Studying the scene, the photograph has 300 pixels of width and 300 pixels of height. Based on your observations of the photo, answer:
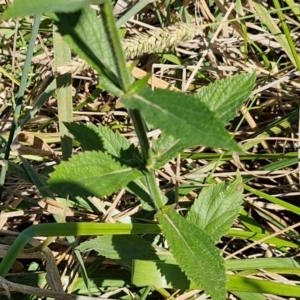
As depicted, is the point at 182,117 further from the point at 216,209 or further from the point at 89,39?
the point at 216,209

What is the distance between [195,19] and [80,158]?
107 centimetres

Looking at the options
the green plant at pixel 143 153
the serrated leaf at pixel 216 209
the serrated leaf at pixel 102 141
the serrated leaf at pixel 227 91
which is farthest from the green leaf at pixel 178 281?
the serrated leaf at pixel 227 91

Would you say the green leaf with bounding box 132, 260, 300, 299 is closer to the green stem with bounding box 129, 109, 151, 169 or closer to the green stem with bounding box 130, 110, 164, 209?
the green stem with bounding box 130, 110, 164, 209

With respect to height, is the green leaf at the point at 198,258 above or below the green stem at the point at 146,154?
below

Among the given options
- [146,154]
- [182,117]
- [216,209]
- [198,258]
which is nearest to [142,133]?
[146,154]

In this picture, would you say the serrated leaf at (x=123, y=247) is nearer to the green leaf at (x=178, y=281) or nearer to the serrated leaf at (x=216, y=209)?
the green leaf at (x=178, y=281)

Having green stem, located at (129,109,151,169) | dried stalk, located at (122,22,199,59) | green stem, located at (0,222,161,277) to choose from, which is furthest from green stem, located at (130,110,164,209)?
dried stalk, located at (122,22,199,59)

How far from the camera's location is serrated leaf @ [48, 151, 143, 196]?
1.03 meters

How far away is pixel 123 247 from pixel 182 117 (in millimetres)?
651

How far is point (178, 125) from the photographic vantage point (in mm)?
831

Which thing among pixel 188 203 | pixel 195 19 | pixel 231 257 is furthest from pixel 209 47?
pixel 231 257

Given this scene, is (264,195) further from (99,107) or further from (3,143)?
(3,143)

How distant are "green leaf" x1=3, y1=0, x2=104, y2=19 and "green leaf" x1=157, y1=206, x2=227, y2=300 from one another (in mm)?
623

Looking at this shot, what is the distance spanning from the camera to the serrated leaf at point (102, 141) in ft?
4.10
